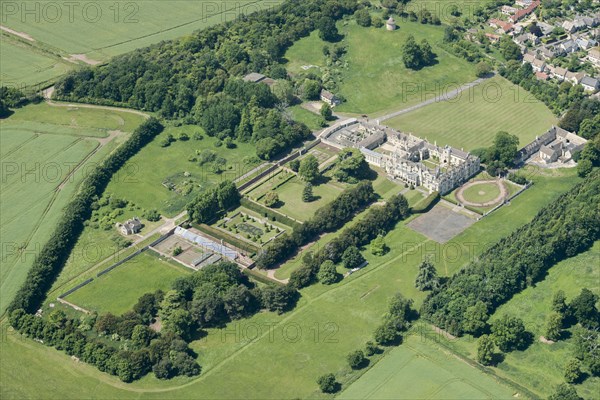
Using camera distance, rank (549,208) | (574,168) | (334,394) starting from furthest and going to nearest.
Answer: (574,168), (549,208), (334,394)

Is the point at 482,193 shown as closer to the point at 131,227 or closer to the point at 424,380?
the point at 424,380

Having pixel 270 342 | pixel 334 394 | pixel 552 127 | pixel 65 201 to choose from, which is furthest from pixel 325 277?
pixel 552 127

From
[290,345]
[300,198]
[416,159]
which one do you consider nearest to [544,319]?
[290,345]

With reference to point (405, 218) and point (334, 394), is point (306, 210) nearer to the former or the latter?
point (405, 218)

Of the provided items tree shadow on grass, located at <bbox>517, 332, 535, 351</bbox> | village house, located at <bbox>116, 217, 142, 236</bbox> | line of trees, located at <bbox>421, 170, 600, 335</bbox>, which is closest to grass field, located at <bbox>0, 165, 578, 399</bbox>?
line of trees, located at <bbox>421, 170, 600, 335</bbox>

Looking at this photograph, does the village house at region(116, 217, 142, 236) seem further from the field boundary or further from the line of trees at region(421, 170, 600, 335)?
the line of trees at region(421, 170, 600, 335)

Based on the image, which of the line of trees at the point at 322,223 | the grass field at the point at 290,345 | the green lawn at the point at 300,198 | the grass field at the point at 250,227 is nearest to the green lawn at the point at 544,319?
the grass field at the point at 290,345

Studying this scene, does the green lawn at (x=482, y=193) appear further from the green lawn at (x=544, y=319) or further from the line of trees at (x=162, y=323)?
the line of trees at (x=162, y=323)
